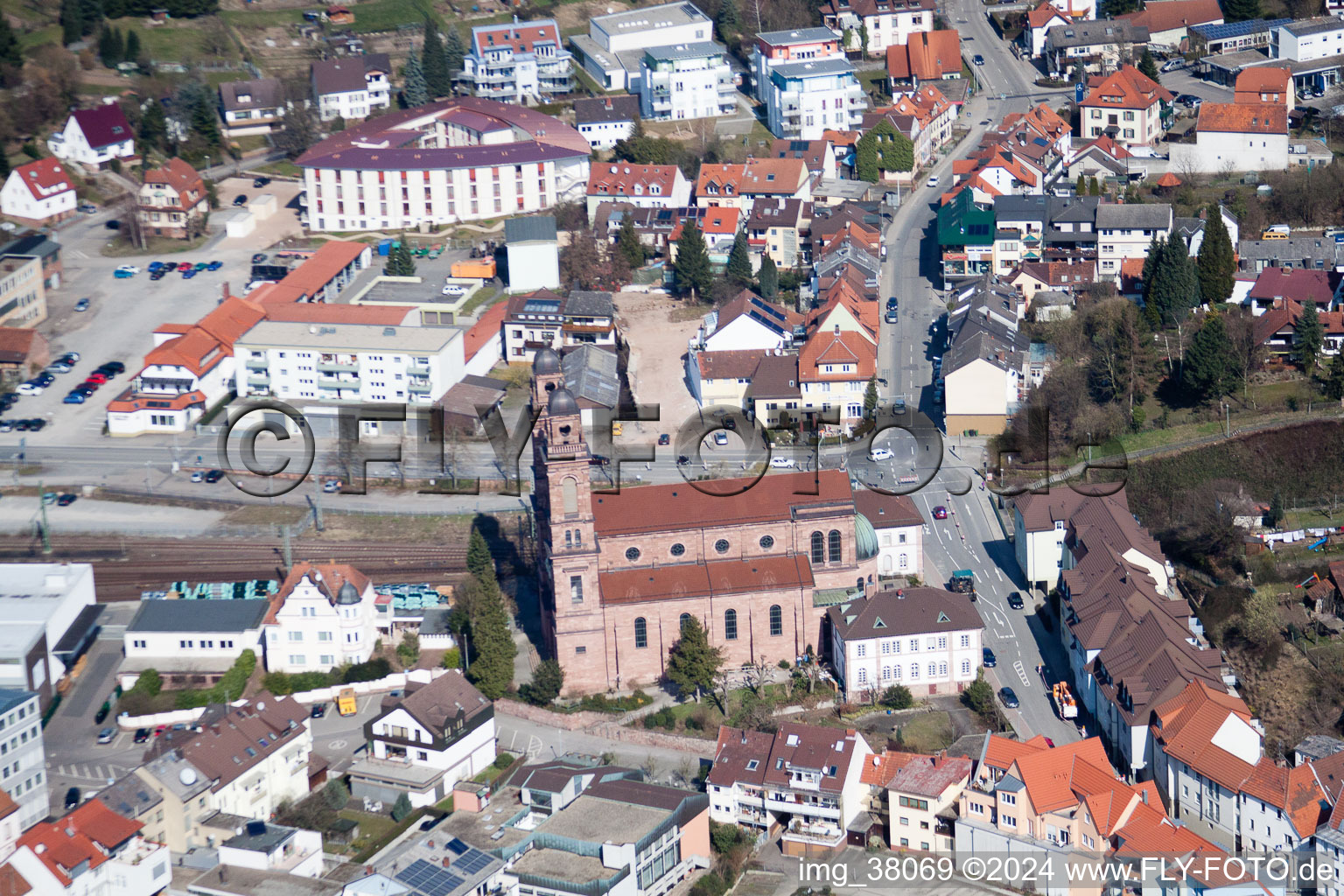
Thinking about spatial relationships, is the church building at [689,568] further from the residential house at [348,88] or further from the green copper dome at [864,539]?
the residential house at [348,88]

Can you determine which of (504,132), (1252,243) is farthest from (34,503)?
(1252,243)

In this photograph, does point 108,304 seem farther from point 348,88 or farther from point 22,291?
point 348,88

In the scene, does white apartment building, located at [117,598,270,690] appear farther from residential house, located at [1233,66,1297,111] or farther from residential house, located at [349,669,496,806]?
residential house, located at [1233,66,1297,111]

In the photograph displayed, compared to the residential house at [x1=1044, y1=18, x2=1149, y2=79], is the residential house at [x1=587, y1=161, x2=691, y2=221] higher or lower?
the residential house at [x1=1044, y1=18, x2=1149, y2=79]

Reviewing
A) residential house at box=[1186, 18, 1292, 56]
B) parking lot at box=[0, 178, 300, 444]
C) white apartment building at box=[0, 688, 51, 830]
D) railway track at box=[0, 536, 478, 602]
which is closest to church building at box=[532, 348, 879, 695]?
railway track at box=[0, 536, 478, 602]

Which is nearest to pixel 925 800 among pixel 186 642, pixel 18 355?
pixel 186 642
